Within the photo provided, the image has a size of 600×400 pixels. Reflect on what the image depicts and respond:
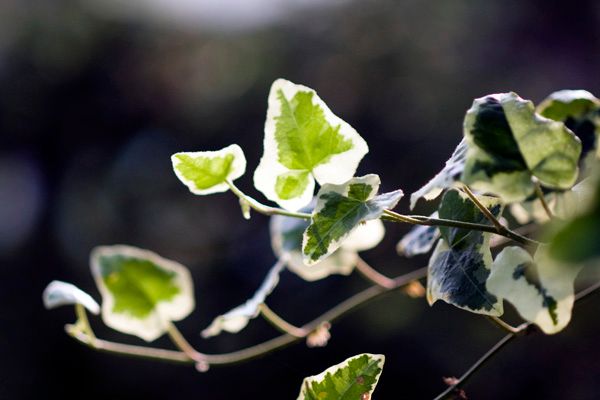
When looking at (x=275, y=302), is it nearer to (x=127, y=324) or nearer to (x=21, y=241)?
(x=21, y=241)

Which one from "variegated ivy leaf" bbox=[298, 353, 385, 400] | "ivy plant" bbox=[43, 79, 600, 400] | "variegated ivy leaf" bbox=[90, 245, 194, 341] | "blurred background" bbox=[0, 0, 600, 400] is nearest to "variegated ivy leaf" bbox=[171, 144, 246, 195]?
"ivy plant" bbox=[43, 79, 600, 400]

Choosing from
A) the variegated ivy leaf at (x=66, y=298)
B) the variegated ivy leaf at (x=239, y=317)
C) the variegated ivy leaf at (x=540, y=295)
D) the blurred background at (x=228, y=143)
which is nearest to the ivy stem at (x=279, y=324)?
the variegated ivy leaf at (x=239, y=317)

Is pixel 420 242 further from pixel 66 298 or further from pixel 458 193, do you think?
pixel 66 298

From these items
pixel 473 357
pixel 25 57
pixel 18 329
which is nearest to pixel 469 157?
pixel 473 357

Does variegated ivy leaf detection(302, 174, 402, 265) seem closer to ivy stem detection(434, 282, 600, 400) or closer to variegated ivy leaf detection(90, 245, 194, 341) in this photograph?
ivy stem detection(434, 282, 600, 400)

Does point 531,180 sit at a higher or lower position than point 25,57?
higher

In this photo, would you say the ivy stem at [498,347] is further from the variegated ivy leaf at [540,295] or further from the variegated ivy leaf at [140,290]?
the variegated ivy leaf at [140,290]
